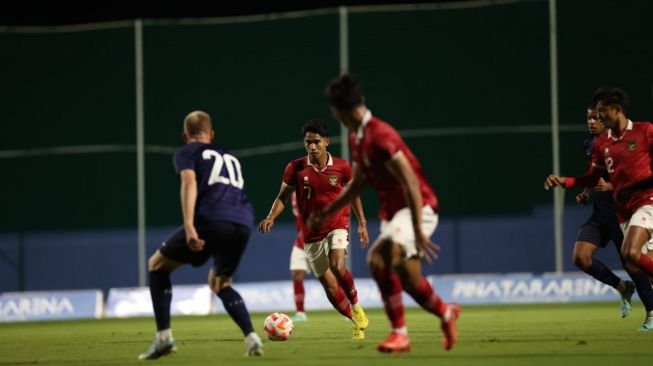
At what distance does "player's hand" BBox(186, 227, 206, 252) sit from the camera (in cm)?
951

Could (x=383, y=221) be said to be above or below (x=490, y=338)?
above

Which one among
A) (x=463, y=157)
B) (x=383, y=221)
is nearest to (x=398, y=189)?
(x=383, y=221)

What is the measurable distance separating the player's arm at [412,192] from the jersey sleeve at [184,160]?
67.7 inches

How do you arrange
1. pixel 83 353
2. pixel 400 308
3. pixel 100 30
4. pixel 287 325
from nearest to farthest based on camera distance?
1. pixel 400 308
2. pixel 83 353
3. pixel 287 325
4. pixel 100 30

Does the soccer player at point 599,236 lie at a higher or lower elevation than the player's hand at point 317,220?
lower

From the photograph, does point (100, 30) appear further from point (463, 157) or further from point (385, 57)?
point (463, 157)

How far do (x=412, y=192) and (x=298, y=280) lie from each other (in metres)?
8.69

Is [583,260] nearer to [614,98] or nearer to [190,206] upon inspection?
[614,98]

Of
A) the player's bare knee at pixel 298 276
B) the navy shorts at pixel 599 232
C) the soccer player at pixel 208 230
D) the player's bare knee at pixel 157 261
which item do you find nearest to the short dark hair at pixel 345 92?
the soccer player at pixel 208 230

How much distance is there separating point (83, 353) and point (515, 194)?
12.1 m

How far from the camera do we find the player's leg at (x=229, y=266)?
975cm

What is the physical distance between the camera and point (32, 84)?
921 inches

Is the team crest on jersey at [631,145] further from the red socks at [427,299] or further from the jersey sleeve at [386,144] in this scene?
the jersey sleeve at [386,144]

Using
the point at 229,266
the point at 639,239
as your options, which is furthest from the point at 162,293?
the point at 639,239
